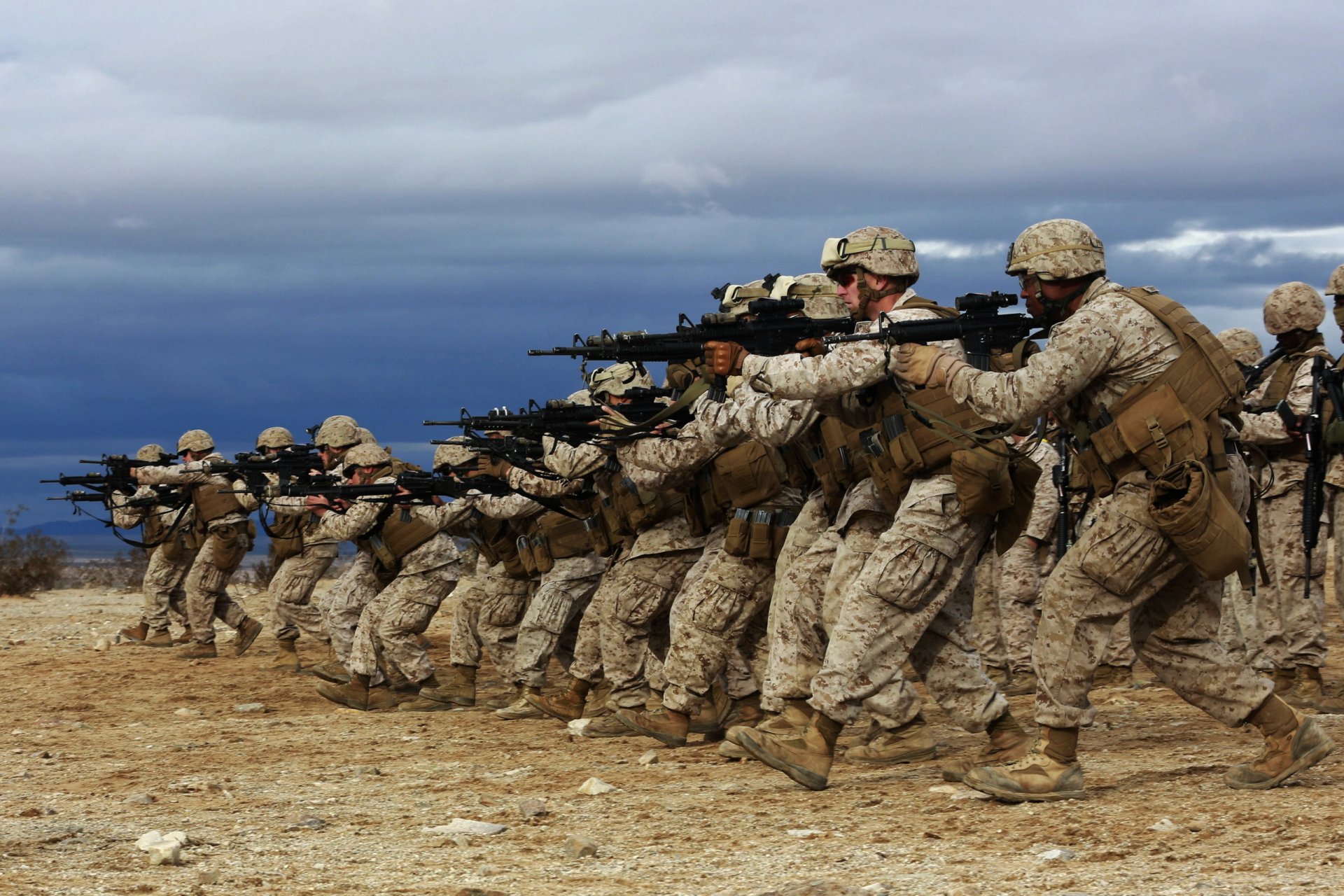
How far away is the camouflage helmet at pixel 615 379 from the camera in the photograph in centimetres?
1030

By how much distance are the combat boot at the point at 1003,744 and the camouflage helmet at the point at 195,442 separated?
39.2ft

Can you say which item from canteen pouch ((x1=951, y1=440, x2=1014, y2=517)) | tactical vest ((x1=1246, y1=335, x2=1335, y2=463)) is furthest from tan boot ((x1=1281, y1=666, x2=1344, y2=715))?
canteen pouch ((x1=951, y1=440, x2=1014, y2=517))

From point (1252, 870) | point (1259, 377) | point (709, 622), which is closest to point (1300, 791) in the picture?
point (1252, 870)

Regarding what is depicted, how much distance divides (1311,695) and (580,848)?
5178 mm

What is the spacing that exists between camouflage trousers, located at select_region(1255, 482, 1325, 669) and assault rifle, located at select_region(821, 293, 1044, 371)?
130 inches

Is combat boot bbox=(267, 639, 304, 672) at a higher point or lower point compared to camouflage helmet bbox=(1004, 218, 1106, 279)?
lower

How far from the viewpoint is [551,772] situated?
26.4 feet

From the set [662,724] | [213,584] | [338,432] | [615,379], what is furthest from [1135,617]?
[213,584]

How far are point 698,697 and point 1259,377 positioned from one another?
3952 millimetres

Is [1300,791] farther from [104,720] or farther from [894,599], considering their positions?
[104,720]

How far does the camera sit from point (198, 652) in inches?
637

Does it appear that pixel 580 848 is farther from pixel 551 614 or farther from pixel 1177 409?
pixel 551 614

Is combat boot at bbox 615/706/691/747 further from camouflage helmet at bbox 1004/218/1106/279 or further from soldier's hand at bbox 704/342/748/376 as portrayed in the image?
camouflage helmet at bbox 1004/218/1106/279

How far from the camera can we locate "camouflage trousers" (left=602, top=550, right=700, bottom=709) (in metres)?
9.56
